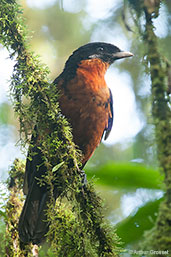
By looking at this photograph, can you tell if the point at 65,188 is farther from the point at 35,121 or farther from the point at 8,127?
the point at 8,127

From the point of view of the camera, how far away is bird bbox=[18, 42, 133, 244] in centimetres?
298

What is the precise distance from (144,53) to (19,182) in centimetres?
190

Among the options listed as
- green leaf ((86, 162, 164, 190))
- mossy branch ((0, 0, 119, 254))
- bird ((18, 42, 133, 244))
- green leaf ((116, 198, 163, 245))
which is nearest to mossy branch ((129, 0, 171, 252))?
green leaf ((116, 198, 163, 245))

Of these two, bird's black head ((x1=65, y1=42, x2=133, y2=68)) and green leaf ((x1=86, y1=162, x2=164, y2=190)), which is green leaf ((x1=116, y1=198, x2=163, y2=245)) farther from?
bird's black head ((x1=65, y1=42, x2=133, y2=68))

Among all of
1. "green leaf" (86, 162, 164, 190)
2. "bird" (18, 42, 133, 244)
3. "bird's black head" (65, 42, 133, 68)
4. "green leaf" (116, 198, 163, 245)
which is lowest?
"green leaf" (116, 198, 163, 245)

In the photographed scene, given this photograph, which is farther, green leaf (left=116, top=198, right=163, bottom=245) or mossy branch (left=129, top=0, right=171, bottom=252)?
green leaf (left=116, top=198, right=163, bottom=245)

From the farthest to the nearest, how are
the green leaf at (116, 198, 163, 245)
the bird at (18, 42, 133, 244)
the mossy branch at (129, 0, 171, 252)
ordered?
the bird at (18, 42, 133, 244) → the green leaf at (116, 198, 163, 245) → the mossy branch at (129, 0, 171, 252)

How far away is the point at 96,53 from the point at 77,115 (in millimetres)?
967

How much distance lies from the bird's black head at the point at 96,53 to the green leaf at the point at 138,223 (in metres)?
2.25

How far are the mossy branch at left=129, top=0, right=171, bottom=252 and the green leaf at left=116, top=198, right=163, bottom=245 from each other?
0.71 ft

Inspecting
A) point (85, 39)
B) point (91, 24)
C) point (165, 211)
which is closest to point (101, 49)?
point (165, 211)

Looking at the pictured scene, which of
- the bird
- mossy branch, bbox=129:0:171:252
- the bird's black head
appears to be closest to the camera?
mossy branch, bbox=129:0:171:252

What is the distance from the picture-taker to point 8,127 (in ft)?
23.2

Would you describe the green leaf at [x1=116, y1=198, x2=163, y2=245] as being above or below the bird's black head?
below
